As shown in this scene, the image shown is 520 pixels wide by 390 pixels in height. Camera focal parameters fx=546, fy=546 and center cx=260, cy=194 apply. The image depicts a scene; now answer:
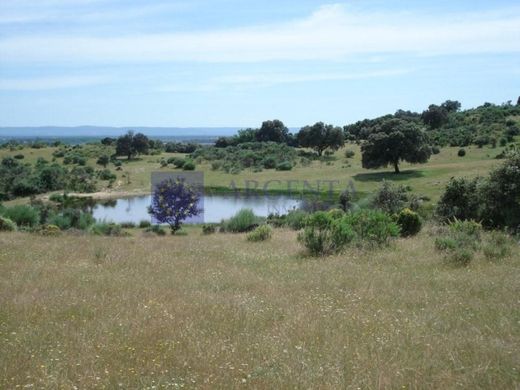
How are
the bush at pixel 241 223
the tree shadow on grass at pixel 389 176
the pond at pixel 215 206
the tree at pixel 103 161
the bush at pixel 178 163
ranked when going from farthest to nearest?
the tree at pixel 103 161
the bush at pixel 178 163
the tree shadow on grass at pixel 389 176
the pond at pixel 215 206
the bush at pixel 241 223

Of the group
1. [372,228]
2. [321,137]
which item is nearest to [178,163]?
[321,137]

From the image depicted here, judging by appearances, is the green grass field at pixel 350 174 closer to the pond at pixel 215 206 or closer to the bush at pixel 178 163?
the bush at pixel 178 163

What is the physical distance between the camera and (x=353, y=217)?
15.1 m

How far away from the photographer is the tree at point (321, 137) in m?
81.2

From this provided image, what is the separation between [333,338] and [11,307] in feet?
14.6

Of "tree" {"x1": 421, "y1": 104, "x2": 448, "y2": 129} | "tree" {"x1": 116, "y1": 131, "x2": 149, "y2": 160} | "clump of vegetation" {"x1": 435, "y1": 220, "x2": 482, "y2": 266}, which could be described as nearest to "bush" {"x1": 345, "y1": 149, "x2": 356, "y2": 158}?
"tree" {"x1": 421, "y1": 104, "x2": 448, "y2": 129}

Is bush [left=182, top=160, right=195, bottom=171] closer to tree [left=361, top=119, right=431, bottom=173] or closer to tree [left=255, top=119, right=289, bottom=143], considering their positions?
tree [left=361, top=119, right=431, bottom=173]

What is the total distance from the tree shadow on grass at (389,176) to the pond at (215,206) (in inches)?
367

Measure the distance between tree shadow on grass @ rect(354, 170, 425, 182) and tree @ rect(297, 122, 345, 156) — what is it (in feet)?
74.2

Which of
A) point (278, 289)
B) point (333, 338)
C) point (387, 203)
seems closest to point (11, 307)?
point (278, 289)

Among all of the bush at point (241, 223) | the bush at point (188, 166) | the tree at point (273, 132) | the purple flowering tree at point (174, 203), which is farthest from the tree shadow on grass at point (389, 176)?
the tree at point (273, 132)

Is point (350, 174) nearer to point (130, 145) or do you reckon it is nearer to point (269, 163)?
point (269, 163)

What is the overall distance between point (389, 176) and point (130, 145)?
47420mm

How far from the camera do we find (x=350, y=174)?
5981 centimetres
